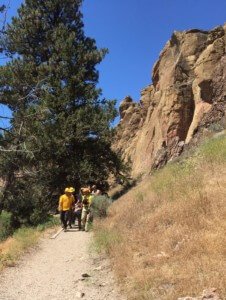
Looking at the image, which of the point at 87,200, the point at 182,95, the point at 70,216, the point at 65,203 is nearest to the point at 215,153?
the point at 87,200

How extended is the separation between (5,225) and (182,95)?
15.6 meters

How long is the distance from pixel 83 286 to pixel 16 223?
16714mm

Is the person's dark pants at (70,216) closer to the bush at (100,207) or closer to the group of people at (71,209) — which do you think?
the group of people at (71,209)

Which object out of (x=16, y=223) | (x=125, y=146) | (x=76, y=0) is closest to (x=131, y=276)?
(x=16, y=223)

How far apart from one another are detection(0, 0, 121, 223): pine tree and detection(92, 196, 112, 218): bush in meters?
6.66

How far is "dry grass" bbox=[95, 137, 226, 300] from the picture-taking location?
7537mm

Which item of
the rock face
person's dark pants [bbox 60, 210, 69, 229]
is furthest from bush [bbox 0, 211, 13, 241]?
the rock face

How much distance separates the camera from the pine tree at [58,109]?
27281mm

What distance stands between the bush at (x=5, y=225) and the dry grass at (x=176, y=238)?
1046 centimetres

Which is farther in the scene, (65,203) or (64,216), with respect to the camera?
(64,216)

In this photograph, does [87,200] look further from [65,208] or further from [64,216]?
[64,216]

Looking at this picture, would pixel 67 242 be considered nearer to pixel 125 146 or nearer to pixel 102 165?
pixel 102 165

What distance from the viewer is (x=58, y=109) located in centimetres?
2905

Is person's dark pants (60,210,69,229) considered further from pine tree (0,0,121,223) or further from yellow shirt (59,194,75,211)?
pine tree (0,0,121,223)
